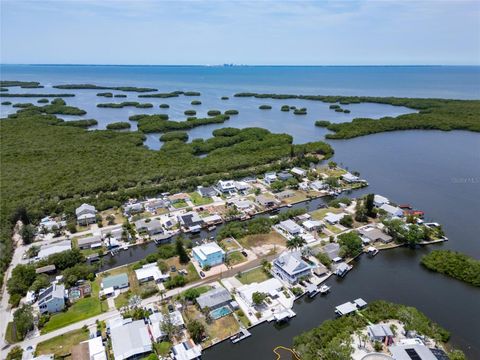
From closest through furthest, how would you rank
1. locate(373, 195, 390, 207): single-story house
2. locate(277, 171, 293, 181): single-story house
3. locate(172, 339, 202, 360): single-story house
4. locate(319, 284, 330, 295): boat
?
locate(172, 339, 202, 360): single-story house < locate(319, 284, 330, 295): boat < locate(373, 195, 390, 207): single-story house < locate(277, 171, 293, 181): single-story house

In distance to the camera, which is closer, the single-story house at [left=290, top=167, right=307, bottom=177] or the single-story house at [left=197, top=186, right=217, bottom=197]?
the single-story house at [left=197, top=186, right=217, bottom=197]

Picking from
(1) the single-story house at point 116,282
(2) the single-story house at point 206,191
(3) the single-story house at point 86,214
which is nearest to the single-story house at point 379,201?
(2) the single-story house at point 206,191


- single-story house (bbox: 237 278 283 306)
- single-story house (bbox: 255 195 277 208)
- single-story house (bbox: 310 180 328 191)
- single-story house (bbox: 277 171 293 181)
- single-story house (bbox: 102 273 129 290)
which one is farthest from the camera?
single-story house (bbox: 277 171 293 181)

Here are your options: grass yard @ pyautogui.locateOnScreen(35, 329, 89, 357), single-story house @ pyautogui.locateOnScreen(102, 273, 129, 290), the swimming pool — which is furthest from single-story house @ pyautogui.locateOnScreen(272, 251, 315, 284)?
grass yard @ pyautogui.locateOnScreen(35, 329, 89, 357)

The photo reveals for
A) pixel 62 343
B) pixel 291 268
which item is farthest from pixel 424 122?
pixel 62 343

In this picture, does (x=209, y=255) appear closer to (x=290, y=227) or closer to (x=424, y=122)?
(x=290, y=227)

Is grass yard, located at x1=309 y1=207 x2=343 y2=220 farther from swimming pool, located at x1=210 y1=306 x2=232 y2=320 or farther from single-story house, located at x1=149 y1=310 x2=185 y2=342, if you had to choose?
single-story house, located at x1=149 y1=310 x2=185 y2=342
